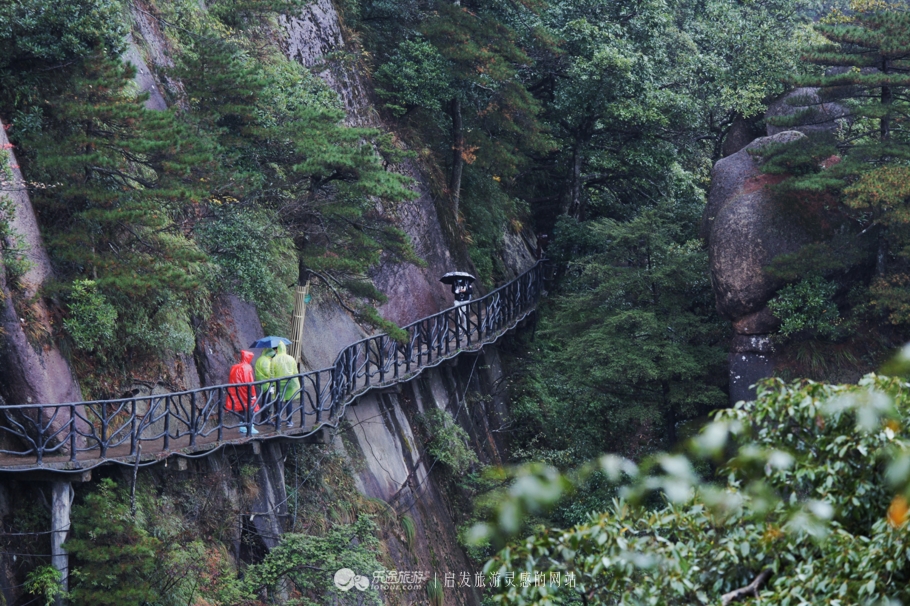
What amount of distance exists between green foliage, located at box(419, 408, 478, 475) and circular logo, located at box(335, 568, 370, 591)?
4.72m

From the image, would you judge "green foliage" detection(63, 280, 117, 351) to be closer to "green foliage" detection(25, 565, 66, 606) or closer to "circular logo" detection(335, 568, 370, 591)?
"green foliage" detection(25, 565, 66, 606)

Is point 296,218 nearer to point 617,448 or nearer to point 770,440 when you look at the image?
point 617,448

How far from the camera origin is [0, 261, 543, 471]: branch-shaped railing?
10133 millimetres

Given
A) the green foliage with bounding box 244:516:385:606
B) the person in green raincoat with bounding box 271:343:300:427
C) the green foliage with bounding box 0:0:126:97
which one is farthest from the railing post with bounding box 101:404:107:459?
the green foliage with bounding box 0:0:126:97

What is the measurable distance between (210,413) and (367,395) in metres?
3.50

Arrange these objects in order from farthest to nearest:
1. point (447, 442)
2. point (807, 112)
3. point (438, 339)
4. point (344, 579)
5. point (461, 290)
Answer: point (461, 290) < point (438, 339) < point (447, 442) < point (807, 112) < point (344, 579)

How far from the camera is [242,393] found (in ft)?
41.0

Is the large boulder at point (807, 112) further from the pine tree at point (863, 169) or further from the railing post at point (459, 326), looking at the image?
the railing post at point (459, 326)

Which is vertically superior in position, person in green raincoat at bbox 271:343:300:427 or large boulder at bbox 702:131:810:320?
large boulder at bbox 702:131:810:320

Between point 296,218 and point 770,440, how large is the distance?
1007 centimetres

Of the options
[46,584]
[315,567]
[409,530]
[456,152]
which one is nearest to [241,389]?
[315,567]

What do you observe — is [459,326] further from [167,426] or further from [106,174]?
[167,426]

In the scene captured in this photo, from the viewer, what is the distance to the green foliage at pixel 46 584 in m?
9.62

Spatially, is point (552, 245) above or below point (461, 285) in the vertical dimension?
above
